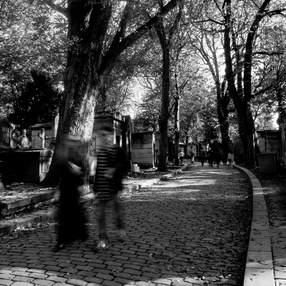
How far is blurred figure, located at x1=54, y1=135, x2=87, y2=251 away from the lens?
4914mm

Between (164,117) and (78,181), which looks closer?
(78,181)

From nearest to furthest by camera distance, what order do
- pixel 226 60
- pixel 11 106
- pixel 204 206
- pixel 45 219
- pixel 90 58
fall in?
pixel 45 219 < pixel 204 206 < pixel 90 58 < pixel 226 60 < pixel 11 106

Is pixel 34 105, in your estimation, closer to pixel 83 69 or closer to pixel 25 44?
pixel 25 44

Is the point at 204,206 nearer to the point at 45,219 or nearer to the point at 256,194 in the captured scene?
the point at 256,194

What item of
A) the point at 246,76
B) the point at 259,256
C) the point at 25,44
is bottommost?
the point at 259,256

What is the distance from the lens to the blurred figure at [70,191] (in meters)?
4.91

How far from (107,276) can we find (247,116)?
18154 millimetres

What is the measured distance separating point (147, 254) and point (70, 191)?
1488mm

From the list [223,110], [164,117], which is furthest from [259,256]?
[223,110]

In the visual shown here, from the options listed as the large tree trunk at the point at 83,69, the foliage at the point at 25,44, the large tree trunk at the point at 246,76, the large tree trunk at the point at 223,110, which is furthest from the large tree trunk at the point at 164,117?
the large tree trunk at the point at 223,110

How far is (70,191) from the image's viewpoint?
502cm

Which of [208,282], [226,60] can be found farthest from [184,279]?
[226,60]

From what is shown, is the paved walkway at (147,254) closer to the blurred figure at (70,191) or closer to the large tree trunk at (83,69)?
the blurred figure at (70,191)

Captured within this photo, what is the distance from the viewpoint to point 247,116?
20.3 meters
